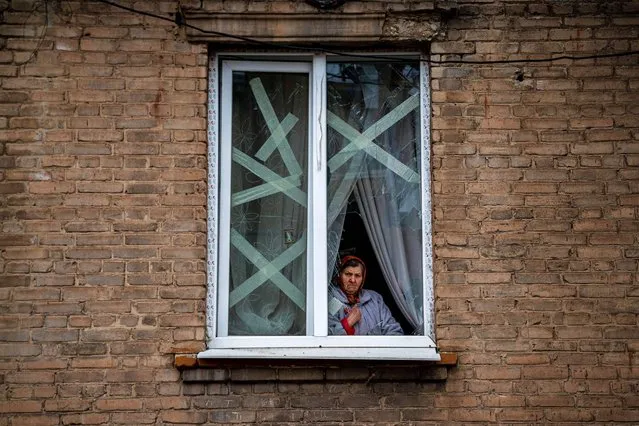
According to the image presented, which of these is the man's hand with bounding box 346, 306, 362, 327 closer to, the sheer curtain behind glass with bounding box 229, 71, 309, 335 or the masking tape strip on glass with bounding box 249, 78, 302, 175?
the sheer curtain behind glass with bounding box 229, 71, 309, 335

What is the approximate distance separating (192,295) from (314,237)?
0.85m

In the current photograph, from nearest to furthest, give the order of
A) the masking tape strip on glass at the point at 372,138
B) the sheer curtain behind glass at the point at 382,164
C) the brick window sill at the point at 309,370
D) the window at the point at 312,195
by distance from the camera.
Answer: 1. the brick window sill at the point at 309,370
2. the window at the point at 312,195
3. the sheer curtain behind glass at the point at 382,164
4. the masking tape strip on glass at the point at 372,138

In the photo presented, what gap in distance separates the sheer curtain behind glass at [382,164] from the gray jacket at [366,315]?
0.34 ft

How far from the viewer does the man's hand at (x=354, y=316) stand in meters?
6.03

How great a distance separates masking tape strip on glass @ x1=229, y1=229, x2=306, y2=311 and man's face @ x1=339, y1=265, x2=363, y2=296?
0.88 feet

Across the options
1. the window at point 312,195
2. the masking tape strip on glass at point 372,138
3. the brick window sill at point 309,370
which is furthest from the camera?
the masking tape strip on glass at point 372,138

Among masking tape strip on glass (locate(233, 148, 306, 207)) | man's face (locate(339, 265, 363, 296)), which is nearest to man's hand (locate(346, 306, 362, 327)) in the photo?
man's face (locate(339, 265, 363, 296))

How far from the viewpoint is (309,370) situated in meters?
5.72

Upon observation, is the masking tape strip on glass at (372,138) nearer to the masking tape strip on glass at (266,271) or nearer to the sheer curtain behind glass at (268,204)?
the sheer curtain behind glass at (268,204)

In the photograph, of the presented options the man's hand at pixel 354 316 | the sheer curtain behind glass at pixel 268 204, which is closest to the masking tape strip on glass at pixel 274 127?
the sheer curtain behind glass at pixel 268 204

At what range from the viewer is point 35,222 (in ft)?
19.2

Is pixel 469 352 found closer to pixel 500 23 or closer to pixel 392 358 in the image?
pixel 392 358

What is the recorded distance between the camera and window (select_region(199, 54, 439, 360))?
602cm

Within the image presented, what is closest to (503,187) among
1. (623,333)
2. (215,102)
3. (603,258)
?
(603,258)
